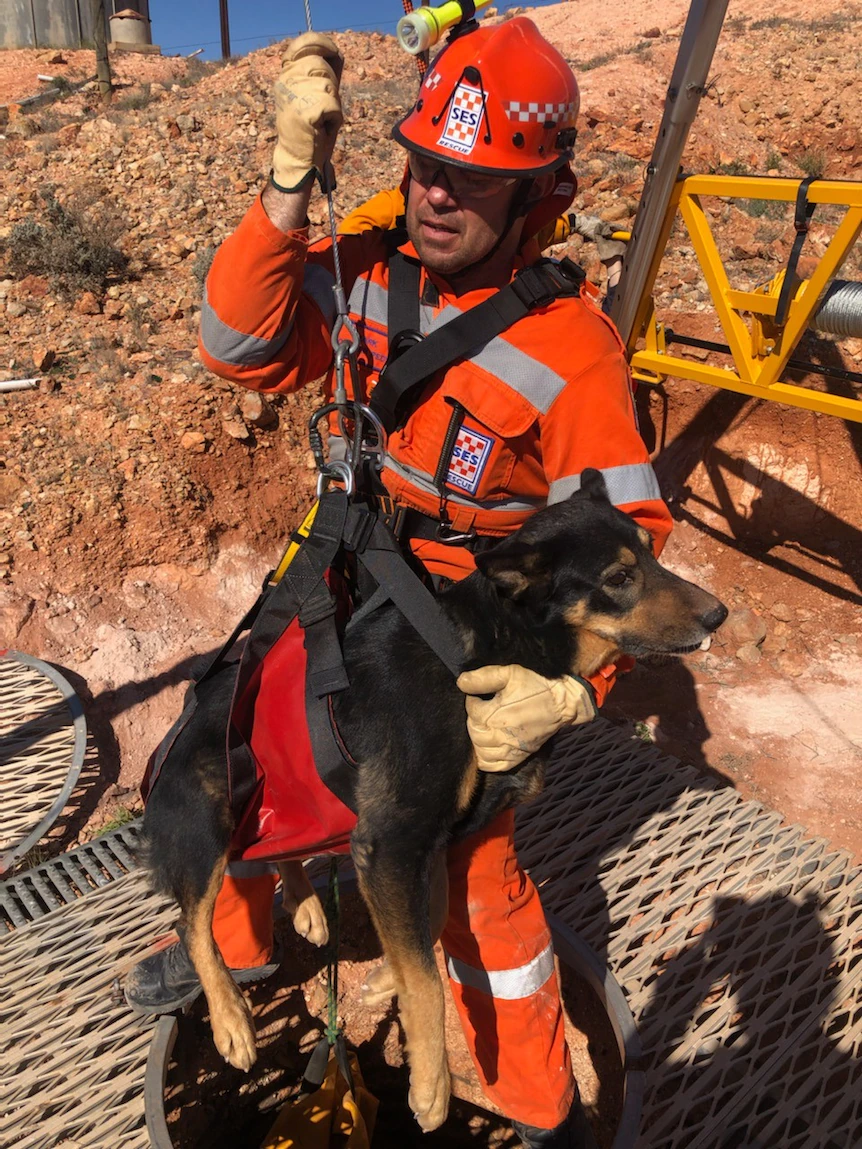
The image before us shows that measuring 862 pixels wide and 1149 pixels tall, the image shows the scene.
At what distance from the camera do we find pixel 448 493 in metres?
2.62

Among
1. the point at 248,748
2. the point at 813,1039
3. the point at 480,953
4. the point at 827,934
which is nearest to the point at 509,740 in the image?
the point at 248,748

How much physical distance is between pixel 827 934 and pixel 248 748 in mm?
2873

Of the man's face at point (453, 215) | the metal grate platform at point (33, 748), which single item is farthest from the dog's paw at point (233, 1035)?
the man's face at point (453, 215)

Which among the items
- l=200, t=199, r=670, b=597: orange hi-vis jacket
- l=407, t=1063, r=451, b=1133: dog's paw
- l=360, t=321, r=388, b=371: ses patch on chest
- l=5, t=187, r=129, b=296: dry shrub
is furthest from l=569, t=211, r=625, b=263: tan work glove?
l=407, t=1063, r=451, b=1133: dog's paw

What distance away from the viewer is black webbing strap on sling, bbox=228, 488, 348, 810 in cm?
226

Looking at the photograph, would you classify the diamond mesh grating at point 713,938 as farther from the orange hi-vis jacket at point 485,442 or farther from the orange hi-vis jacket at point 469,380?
the orange hi-vis jacket at point 469,380

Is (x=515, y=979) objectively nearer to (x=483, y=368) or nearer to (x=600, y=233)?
(x=483, y=368)

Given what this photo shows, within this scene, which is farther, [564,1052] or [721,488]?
[721,488]

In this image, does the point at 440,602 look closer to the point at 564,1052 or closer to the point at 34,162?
the point at 564,1052

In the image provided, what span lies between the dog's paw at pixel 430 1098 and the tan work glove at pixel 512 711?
903 millimetres

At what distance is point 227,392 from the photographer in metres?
6.24

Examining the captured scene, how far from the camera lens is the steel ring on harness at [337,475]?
7.57 ft

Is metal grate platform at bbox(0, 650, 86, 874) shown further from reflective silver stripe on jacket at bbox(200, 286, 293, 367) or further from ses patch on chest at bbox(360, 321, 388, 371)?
ses patch on chest at bbox(360, 321, 388, 371)

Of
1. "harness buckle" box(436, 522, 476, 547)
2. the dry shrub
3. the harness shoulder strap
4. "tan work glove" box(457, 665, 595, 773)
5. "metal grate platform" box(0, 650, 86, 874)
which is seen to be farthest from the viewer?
the dry shrub
